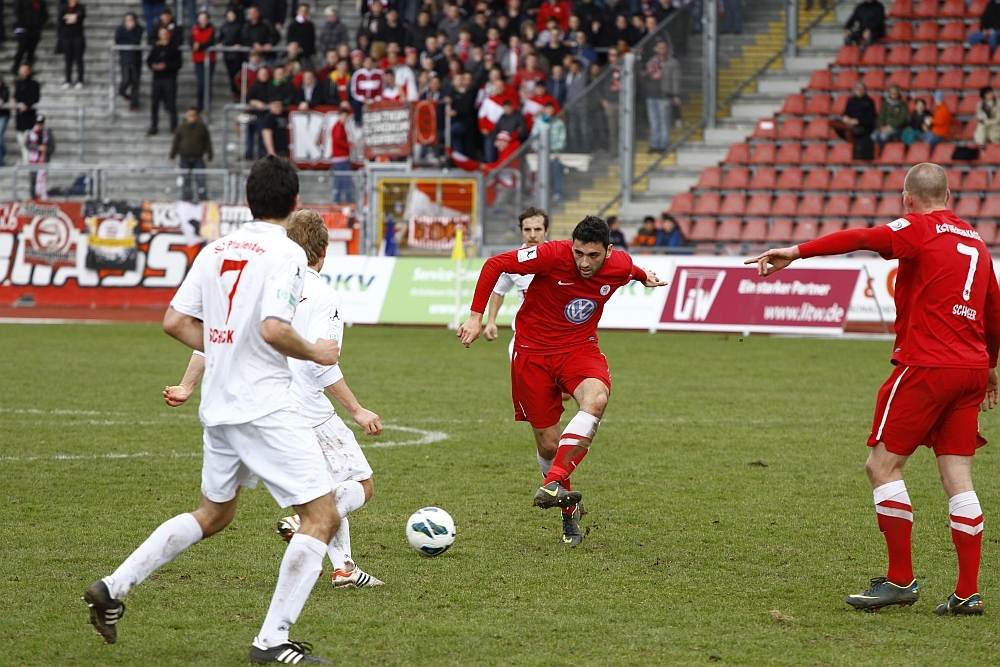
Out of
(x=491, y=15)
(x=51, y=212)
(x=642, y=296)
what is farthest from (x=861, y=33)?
(x=51, y=212)

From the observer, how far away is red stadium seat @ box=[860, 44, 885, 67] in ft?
92.4

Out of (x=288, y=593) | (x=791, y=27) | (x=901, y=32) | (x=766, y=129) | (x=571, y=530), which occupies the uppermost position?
(x=791, y=27)

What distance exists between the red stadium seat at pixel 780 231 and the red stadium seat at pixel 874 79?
400cm

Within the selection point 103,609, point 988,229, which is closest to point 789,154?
point 988,229

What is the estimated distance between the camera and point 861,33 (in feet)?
93.6

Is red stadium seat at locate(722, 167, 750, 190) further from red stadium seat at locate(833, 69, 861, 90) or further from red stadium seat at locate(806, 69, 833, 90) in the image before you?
red stadium seat at locate(833, 69, 861, 90)

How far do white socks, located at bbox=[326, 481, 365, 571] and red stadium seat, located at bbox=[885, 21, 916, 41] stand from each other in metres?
24.8

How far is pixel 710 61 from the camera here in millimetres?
28469

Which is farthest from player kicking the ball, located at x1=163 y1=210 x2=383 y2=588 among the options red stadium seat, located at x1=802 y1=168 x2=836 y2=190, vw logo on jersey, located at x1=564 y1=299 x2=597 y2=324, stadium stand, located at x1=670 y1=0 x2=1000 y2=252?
red stadium seat, located at x1=802 y1=168 x2=836 y2=190

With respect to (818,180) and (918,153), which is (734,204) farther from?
(918,153)

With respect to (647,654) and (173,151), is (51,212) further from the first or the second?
(647,654)

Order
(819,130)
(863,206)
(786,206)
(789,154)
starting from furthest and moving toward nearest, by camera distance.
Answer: (819,130), (789,154), (786,206), (863,206)

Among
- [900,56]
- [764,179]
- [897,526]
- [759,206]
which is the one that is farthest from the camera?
[900,56]

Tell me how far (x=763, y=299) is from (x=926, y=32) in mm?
10640
